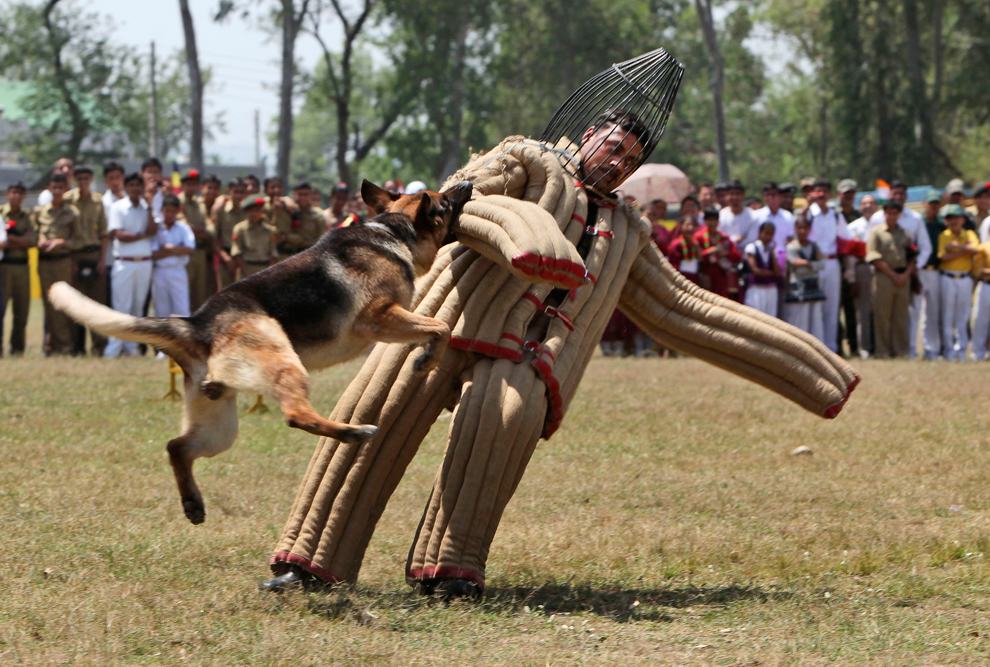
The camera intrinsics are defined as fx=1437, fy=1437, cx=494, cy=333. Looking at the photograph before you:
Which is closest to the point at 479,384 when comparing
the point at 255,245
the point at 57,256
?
the point at 255,245

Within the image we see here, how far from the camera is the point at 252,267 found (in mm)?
17781

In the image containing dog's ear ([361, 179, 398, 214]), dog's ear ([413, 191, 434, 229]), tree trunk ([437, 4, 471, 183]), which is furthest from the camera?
tree trunk ([437, 4, 471, 183])

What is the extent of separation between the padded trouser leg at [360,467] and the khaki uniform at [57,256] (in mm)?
12221

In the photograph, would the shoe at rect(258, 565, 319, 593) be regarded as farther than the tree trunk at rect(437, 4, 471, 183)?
No

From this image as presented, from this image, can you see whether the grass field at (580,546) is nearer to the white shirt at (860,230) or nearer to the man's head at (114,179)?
the man's head at (114,179)

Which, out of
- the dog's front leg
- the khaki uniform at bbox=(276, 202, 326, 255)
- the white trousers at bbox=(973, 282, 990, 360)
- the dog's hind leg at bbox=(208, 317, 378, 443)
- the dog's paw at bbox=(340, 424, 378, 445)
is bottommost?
the white trousers at bbox=(973, 282, 990, 360)

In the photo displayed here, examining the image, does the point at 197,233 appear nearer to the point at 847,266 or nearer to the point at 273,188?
the point at 273,188

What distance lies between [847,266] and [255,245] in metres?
7.85

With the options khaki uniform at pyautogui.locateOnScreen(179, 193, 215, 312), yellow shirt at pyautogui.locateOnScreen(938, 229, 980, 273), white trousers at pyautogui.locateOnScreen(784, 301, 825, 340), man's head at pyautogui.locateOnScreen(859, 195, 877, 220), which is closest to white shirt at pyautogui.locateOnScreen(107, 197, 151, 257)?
khaki uniform at pyautogui.locateOnScreen(179, 193, 215, 312)

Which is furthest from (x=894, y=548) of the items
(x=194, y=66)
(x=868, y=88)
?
(x=868, y=88)

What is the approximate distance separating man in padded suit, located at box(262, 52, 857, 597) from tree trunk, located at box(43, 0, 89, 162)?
38364 mm

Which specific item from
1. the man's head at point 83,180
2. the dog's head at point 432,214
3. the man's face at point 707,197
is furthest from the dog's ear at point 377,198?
the man's face at point 707,197

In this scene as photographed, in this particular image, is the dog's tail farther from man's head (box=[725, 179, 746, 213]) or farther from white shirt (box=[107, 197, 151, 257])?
man's head (box=[725, 179, 746, 213])

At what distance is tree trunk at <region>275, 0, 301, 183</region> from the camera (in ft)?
124
